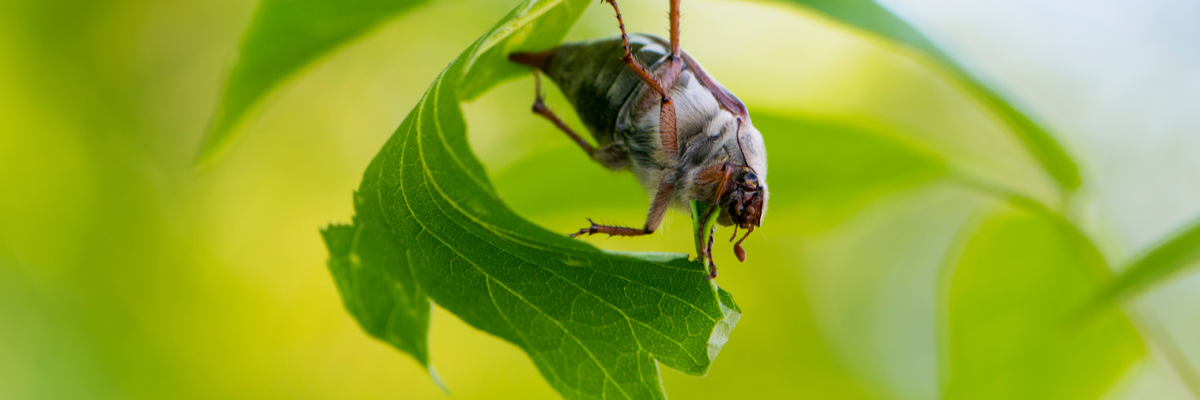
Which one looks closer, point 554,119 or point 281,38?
point 281,38

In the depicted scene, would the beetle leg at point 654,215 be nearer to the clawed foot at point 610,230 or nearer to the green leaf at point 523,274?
the clawed foot at point 610,230

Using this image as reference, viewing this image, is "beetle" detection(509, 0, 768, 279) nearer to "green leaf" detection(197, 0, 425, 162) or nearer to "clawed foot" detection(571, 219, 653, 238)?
"clawed foot" detection(571, 219, 653, 238)

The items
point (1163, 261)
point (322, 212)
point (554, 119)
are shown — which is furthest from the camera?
point (322, 212)

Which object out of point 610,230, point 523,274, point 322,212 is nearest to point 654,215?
point 610,230

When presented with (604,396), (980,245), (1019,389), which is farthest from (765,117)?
(1019,389)

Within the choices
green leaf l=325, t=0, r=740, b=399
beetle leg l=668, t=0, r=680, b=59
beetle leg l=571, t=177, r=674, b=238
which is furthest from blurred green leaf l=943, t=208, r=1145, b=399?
green leaf l=325, t=0, r=740, b=399

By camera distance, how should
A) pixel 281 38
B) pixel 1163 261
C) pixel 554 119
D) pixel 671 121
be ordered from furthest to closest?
pixel 554 119 → pixel 671 121 → pixel 281 38 → pixel 1163 261

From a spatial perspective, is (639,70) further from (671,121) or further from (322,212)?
(322,212)
